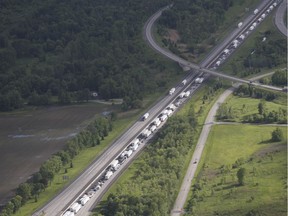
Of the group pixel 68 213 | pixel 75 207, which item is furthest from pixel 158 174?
pixel 68 213

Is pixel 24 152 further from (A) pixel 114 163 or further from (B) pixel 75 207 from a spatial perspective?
(B) pixel 75 207

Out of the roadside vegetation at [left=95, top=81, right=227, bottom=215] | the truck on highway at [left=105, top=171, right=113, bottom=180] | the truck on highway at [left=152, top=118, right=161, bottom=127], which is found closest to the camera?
the roadside vegetation at [left=95, top=81, right=227, bottom=215]

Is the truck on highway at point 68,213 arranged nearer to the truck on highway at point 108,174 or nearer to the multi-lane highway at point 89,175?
the multi-lane highway at point 89,175

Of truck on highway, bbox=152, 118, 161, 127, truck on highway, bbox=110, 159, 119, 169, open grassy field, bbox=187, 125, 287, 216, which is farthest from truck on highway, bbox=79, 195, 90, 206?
truck on highway, bbox=152, 118, 161, 127

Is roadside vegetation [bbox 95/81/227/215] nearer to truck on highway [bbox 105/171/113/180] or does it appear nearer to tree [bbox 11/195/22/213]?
truck on highway [bbox 105/171/113/180]

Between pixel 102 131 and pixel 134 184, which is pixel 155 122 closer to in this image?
pixel 102 131

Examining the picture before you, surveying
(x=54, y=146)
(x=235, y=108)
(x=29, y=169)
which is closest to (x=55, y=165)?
(x=29, y=169)

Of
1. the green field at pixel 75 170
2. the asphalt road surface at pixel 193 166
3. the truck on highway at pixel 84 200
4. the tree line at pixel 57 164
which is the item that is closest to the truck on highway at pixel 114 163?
the green field at pixel 75 170

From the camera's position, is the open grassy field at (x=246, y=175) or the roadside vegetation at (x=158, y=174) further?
the roadside vegetation at (x=158, y=174)
